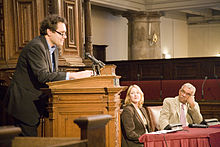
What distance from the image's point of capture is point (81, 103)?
329cm

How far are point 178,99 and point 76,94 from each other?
215 centimetres

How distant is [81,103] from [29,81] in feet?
1.56

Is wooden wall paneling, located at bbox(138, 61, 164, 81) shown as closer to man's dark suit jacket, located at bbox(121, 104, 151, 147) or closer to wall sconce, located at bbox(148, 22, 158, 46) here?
wall sconce, located at bbox(148, 22, 158, 46)

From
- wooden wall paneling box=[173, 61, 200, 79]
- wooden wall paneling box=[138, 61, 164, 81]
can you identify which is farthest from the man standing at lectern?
wooden wall paneling box=[138, 61, 164, 81]

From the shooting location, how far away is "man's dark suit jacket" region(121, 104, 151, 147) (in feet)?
15.7

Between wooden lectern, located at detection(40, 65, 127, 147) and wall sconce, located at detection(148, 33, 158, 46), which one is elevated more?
wall sconce, located at detection(148, 33, 158, 46)

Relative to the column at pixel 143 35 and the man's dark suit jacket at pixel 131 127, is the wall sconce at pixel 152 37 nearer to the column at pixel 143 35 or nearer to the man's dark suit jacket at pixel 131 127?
the column at pixel 143 35

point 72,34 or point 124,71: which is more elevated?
point 72,34

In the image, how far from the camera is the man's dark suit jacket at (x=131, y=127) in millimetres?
4777

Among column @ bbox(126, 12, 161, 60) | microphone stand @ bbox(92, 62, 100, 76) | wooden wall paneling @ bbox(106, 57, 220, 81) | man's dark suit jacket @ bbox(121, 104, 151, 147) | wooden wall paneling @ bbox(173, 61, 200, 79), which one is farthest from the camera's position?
column @ bbox(126, 12, 161, 60)

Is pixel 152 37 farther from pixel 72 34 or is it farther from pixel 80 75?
pixel 80 75

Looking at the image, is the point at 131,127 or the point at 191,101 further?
A: the point at 191,101

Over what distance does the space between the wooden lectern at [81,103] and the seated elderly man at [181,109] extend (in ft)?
6.20

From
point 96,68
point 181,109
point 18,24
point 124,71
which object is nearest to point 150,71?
point 124,71
